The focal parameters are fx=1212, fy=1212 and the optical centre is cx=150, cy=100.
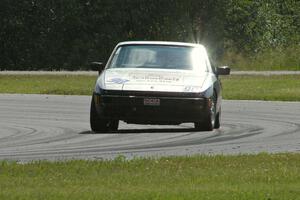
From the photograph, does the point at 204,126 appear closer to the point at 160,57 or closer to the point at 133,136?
the point at 133,136

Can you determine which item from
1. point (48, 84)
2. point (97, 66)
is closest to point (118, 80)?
point (97, 66)

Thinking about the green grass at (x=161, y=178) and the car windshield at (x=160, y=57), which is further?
the car windshield at (x=160, y=57)

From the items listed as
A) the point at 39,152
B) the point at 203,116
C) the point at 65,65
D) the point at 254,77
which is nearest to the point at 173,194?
the point at 39,152

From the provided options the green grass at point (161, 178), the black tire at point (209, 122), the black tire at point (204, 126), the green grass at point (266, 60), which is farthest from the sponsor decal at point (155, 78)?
the green grass at point (266, 60)

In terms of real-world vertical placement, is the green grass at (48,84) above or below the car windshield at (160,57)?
below

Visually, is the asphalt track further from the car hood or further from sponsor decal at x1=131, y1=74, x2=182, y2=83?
sponsor decal at x1=131, y1=74, x2=182, y2=83

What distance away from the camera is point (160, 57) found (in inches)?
830

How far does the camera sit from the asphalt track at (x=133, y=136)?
55.2 feet

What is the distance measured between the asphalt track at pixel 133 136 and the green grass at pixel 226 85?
5978mm

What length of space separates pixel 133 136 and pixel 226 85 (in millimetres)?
19905

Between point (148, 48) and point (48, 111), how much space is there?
527 cm

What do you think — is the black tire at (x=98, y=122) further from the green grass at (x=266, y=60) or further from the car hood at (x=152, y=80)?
the green grass at (x=266, y=60)

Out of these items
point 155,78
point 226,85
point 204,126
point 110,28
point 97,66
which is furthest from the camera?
point 110,28

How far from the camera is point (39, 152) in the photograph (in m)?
16.6
